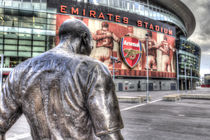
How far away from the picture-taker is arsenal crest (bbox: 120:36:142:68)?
4490 centimetres

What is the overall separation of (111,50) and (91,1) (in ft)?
49.4

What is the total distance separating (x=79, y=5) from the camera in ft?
137

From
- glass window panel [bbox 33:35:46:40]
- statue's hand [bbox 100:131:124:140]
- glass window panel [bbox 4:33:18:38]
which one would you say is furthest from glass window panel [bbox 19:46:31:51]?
statue's hand [bbox 100:131:124:140]

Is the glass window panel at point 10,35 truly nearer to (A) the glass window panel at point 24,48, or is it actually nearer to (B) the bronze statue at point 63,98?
(A) the glass window panel at point 24,48

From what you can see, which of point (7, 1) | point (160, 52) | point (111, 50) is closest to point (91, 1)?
point (111, 50)

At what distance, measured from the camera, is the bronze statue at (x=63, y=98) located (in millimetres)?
1006

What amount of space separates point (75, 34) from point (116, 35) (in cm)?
4476

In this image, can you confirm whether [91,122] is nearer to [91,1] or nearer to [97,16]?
[97,16]

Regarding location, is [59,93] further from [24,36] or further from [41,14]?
[41,14]

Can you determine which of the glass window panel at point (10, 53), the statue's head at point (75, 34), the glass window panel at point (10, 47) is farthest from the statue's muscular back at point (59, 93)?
the glass window panel at point (10, 47)

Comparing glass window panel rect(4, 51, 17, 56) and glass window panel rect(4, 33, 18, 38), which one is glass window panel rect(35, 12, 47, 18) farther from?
glass window panel rect(4, 51, 17, 56)

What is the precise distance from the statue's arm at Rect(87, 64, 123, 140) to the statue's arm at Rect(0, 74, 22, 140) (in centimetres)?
59

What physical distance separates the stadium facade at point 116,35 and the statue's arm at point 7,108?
79.3 feet

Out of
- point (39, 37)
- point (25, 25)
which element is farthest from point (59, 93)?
point (25, 25)
